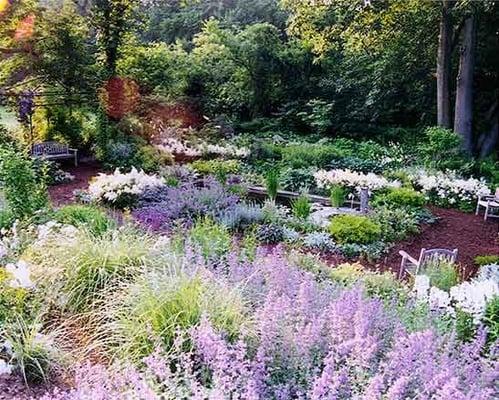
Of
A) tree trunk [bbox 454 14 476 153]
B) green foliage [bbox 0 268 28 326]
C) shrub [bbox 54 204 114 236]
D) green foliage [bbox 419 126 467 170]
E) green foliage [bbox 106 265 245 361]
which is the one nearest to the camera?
green foliage [bbox 106 265 245 361]

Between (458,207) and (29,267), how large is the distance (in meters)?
8.75

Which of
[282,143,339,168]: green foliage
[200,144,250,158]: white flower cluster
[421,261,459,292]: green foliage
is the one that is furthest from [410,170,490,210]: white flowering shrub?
[421,261,459,292]: green foliage

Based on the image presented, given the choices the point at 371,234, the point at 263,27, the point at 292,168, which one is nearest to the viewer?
the point at 371,234

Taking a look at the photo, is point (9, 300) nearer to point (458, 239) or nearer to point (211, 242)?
point (211, 242)

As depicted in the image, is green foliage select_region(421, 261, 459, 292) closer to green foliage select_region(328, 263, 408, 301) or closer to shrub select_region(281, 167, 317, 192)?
green foliage select_region(328, 263, 408, 301)

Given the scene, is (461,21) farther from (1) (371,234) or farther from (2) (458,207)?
(1) (371,234)

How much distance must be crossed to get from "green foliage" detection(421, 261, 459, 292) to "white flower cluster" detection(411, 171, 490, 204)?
18.1ft

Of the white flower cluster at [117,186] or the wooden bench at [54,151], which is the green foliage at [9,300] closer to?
the white flower cluster at [117,186]

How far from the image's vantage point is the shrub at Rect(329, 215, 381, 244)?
7.61m

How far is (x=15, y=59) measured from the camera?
42.2 feet

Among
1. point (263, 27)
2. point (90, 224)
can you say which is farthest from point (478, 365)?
point (263, 27)

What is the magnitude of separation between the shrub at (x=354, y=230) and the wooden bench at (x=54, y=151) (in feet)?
22.5

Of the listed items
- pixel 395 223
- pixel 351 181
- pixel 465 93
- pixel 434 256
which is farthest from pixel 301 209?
pixel 465 93

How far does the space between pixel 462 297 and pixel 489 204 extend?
607cm
